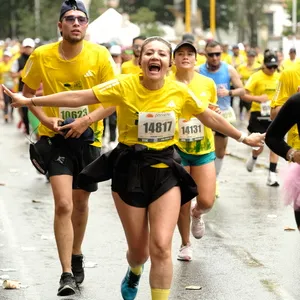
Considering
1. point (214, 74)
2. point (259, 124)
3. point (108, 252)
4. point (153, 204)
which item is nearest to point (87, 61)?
point (153, 204)

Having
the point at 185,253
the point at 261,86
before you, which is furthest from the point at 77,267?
the point at 261,86

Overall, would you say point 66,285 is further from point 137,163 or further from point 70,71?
point 70,71

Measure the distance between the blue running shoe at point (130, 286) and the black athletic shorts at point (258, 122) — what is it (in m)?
8.90

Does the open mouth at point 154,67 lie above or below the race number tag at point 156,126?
above

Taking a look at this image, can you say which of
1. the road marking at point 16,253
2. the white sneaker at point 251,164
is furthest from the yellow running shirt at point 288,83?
the white sneaker at point 251,164

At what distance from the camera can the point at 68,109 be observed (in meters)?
8.48

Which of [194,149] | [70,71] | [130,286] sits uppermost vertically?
[70,71]

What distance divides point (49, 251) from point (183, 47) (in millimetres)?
2244

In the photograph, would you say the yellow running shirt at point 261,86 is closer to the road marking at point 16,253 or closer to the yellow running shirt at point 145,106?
the road marking at point 16,253

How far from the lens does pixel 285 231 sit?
11383 millimetres

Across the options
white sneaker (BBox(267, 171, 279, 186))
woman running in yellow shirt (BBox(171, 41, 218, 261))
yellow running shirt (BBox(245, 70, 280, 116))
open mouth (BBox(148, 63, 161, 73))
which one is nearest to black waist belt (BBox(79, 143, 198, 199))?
open mouth (BBox(148, 63, 161, 73))

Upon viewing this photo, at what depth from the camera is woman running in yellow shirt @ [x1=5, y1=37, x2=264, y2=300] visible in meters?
7.31

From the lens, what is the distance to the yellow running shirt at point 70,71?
27.8ft

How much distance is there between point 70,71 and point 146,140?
1.31 metres
